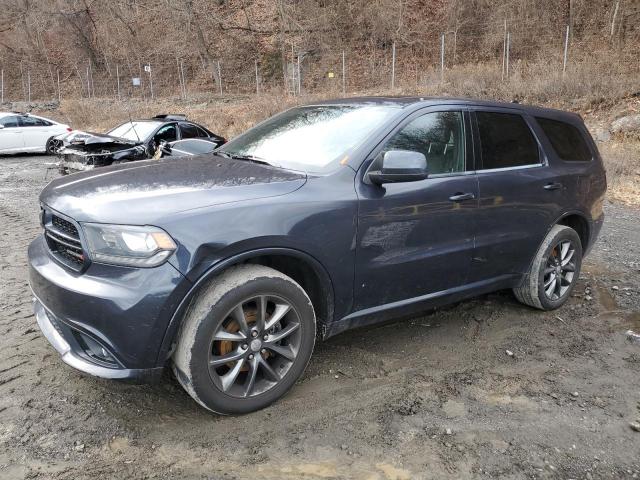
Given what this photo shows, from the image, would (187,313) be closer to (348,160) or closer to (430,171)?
(348,160)

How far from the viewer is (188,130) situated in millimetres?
11344

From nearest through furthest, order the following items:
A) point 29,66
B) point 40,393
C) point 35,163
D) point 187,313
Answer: point 187,313
point 40,393
point 35,163
point 29,66

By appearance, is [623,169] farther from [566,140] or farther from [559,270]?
[559,270]

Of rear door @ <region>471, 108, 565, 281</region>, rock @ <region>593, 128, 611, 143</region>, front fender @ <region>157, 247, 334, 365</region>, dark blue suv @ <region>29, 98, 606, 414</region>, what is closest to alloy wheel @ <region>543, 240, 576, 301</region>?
dark blue suv @ <region>29, 98, 606, 414</region>

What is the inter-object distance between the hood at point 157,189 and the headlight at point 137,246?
0.05m

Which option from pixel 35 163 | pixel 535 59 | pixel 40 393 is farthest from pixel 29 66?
pixel 40 393

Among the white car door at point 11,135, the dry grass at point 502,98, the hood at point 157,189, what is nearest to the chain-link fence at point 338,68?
the dry grass at point 502,98

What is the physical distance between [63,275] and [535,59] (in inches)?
800

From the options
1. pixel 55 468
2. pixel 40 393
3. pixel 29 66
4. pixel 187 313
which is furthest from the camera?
pixel 29 66

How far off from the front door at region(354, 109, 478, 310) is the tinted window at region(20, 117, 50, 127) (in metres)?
16.3

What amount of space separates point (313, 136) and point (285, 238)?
1.07 meters

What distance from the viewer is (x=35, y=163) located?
14562 mm

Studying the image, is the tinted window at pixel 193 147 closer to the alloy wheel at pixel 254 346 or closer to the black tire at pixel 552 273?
the alloy wheel at pixel 254 346

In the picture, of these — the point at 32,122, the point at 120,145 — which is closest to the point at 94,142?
the point at 120,145
